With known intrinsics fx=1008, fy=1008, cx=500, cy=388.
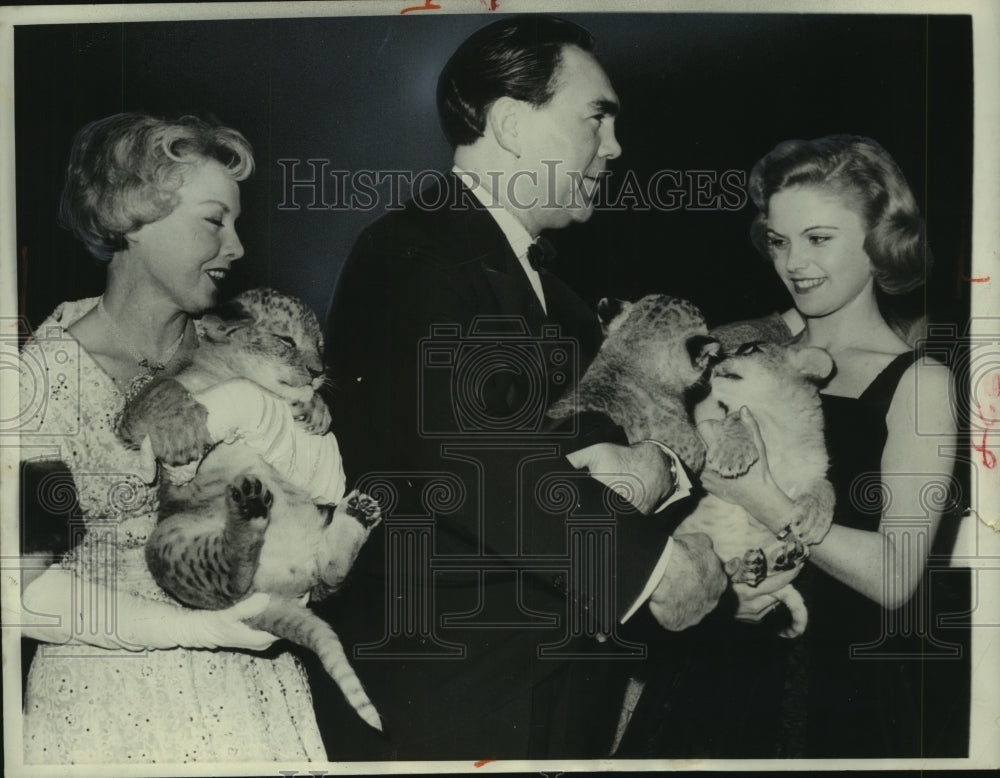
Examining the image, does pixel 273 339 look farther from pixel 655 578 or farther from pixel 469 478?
pixel 655 578

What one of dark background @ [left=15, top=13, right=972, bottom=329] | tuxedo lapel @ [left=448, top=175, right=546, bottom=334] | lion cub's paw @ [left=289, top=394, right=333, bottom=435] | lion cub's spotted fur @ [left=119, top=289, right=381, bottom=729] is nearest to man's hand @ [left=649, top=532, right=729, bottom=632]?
dark background @ [left=15, top=13, right=972, bottom=329]

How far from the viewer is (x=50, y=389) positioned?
3266 millimetres

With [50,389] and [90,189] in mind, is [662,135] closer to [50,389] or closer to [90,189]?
[90,189]

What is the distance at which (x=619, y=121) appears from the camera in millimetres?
3232

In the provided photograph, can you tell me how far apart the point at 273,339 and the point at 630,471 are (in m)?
1.21

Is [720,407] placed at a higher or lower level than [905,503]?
higher

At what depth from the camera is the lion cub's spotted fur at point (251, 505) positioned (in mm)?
3180

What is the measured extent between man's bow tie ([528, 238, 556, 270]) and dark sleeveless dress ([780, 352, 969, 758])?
995 millimetres

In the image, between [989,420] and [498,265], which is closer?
[498,265]

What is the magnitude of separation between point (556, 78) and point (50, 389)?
1.91 meters

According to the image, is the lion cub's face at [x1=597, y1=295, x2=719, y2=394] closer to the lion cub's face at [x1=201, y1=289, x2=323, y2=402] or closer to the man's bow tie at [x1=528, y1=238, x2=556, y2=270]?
the man's bow tie at [x1=528, y1=238, x2=556, y2=270]

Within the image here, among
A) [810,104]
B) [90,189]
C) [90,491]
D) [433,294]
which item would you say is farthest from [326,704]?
[810,104]

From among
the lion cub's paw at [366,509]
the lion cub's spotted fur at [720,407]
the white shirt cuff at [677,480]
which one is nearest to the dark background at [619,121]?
the lion cub's spotted fur at [720,407]

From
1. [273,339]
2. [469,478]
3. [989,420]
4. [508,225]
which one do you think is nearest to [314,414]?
[273,339]
